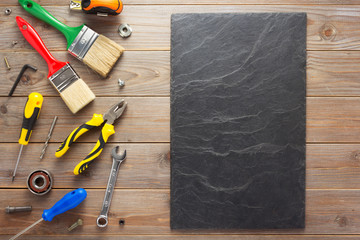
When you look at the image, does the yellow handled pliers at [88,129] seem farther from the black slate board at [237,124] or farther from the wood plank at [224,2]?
the wood plank at [224,2]

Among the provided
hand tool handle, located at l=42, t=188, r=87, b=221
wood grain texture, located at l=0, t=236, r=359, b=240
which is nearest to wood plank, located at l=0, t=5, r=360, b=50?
hand tool handle, located at l=42, t=188, r=87, b=221

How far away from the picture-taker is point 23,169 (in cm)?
100

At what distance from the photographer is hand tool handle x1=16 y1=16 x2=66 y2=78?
0.98 m

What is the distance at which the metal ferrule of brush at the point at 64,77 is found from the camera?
967mm

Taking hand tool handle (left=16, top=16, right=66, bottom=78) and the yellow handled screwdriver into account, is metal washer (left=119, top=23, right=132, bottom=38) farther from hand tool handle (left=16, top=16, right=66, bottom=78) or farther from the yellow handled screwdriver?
the yellow handled screwdriver

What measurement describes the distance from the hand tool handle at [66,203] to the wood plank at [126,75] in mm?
330

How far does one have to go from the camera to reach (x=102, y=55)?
97 centimetres

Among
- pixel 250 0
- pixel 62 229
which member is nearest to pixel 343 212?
pixel 250 0

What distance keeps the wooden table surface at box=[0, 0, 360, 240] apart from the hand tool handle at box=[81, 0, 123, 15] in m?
0.06

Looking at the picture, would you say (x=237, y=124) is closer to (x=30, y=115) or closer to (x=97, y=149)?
(x=97, y=149)

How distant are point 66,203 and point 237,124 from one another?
0.60 meters

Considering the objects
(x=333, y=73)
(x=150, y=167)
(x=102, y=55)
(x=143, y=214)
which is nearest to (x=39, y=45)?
(x=102, y=55)

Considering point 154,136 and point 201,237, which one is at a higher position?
point 154,136

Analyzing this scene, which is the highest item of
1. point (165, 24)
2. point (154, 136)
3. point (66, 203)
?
point (165, 24)
